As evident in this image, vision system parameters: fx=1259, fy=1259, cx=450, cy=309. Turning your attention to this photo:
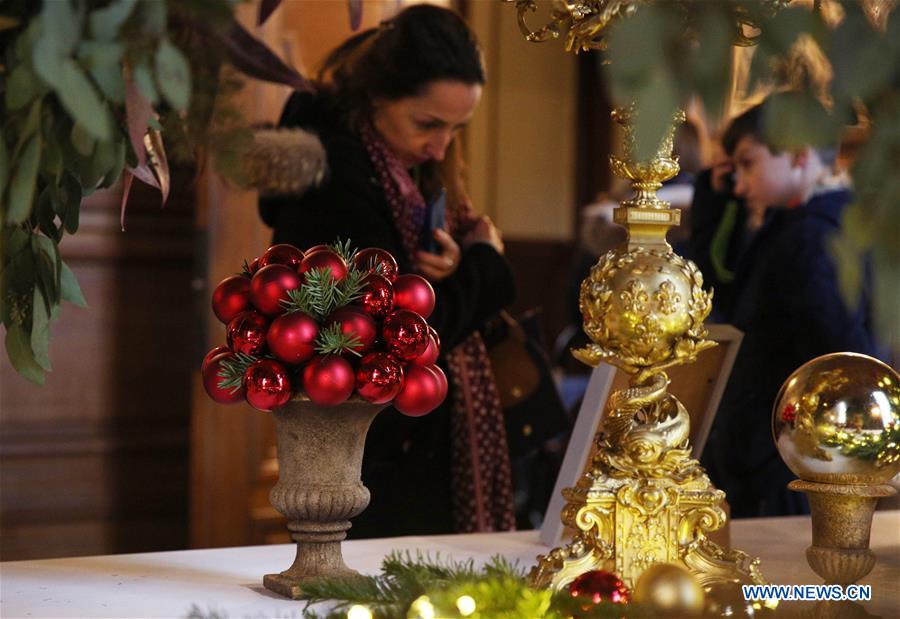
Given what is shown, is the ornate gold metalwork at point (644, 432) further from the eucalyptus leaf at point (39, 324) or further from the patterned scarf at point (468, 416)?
the patterned scarf at point (468, 416)

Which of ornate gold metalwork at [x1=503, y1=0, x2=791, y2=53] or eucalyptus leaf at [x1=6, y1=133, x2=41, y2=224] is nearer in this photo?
eucalyptus leaf at [x1=6, y1=133, x2=41, y2=224]

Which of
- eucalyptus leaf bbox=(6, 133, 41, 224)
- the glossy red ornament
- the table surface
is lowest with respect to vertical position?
the table surface

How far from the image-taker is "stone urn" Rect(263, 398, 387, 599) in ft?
3.17

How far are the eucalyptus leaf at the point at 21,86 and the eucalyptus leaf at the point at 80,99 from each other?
64mm

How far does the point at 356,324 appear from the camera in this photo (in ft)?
3.07

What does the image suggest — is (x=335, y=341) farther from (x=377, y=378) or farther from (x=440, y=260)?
(x=440, y=260)

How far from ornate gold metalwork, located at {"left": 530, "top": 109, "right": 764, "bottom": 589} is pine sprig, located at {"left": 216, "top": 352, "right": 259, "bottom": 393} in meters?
0.25

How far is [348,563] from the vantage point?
1115 mm

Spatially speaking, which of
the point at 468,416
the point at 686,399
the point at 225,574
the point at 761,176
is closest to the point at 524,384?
the point at 468,416

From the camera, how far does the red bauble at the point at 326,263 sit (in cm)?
96

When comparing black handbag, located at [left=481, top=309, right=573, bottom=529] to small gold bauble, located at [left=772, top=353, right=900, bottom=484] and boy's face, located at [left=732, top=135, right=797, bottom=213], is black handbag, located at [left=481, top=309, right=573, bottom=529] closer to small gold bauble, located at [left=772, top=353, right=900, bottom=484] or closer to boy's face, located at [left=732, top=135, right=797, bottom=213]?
boy's face, located at [left=732, top=135, right=797, bottom=213]

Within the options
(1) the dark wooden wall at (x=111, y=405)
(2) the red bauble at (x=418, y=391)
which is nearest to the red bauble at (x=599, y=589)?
(2) the red bauble at (x=418, y=391)

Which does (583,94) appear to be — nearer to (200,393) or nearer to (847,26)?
(200,393)

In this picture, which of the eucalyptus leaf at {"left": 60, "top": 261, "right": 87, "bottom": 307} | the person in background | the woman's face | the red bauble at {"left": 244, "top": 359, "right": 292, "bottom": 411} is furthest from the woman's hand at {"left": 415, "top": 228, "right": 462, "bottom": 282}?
the eucalyptus leaf at {"left": 60, "top": 261, "right": 87, "bottom": 307}
